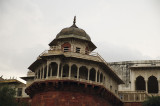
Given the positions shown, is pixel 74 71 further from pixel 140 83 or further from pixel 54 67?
pixel 140 83

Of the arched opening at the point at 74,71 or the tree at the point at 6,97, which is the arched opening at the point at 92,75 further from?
the tree at the point at 6,97

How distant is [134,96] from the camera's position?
4872 centimetres

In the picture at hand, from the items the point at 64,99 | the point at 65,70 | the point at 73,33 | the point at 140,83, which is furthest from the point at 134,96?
the point at 64,99

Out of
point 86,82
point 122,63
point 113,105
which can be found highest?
point 122,63

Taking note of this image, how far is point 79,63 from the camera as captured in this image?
135 feet

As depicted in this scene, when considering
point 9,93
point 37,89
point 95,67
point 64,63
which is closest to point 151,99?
point 95,67

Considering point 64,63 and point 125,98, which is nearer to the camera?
point 64,63

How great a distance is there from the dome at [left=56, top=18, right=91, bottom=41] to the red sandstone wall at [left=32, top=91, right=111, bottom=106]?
921cm

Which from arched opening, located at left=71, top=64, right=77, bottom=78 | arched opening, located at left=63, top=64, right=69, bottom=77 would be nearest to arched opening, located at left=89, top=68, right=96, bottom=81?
arched opening, located at left=71, top=64, right=77, bottom=78

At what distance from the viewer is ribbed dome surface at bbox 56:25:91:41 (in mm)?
45869

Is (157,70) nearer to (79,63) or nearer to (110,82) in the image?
(110,82)

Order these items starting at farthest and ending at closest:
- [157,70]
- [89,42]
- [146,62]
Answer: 1. [146,62]
2. [157,70]
3. [89,42]

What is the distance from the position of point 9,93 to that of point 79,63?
31.3ft

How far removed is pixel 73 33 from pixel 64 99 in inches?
426
